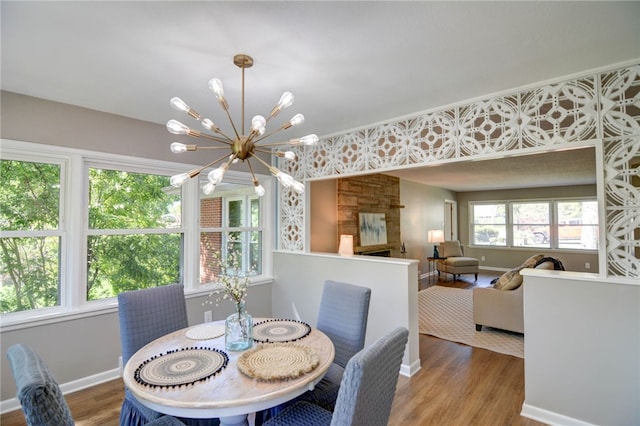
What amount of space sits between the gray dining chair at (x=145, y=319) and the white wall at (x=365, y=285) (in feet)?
5.46

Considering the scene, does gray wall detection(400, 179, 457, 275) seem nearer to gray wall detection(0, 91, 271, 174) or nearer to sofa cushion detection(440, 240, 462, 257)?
sofa cushion detection(440, 240, 462, 257)

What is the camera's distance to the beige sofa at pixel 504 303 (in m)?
3.89

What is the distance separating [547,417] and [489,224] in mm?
7724

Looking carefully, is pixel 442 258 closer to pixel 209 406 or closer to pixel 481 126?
pixel 481 126

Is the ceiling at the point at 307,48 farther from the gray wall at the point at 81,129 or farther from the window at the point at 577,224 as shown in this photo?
the window at the point at 577,224

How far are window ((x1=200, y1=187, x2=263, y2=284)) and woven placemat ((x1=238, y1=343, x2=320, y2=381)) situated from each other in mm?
1890

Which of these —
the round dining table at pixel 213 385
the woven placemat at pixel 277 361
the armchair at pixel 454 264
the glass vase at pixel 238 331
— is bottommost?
the armchair at pixel 454 264

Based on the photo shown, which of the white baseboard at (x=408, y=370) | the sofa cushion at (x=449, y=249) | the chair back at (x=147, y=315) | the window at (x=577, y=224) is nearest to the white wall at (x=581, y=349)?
the white baseboard at (x=408, y=370)

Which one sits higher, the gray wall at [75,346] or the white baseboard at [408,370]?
the gray wall at [75,346]

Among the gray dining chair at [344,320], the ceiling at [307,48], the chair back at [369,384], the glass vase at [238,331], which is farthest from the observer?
the gray dining chair at [344,320]

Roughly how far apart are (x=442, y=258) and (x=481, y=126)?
5.52m

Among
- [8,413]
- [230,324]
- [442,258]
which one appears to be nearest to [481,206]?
[442,258]

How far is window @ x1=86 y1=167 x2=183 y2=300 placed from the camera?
296 centimetres

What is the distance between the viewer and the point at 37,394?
3.23ft
